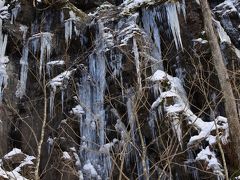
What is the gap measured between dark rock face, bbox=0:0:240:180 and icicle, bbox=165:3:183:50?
26mm

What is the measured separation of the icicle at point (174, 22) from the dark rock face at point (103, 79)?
0.09 ft

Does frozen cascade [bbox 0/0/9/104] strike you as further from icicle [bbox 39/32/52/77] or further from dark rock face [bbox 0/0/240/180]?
icicle [bbox 39/32/52/77]

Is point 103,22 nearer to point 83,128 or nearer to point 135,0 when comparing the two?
point 135,0

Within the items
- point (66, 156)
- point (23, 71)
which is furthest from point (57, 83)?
point (66, 156)

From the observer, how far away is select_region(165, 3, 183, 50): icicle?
10.4m

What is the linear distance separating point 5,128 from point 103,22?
4021 millimetres

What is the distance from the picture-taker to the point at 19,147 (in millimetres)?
10664

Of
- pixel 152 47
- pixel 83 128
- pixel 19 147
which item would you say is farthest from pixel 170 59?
pixel 19 147

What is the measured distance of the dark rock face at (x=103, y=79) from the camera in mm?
9180

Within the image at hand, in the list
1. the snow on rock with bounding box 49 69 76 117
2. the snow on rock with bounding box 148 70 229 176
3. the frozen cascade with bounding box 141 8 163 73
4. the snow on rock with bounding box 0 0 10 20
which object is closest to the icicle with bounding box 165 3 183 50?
the frozen cascade with bounding box 141 8 163 73

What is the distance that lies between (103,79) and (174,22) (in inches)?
93.9

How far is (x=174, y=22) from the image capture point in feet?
34.9

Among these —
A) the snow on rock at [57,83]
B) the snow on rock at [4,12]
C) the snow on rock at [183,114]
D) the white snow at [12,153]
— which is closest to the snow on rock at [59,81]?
the snow on rock at [57,83]

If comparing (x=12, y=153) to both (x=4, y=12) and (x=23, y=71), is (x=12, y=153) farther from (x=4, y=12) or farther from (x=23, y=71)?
(x=4, y=12)
